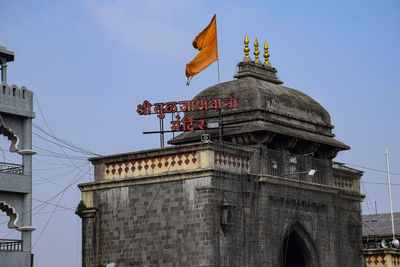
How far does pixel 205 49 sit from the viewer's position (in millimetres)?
53812

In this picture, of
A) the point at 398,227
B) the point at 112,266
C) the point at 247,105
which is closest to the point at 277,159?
the point at 247,105

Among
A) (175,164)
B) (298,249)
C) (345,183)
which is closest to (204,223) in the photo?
(175,164)

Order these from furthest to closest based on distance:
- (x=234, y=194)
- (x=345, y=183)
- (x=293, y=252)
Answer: (x=345, y=183)
(x=293, y=252)
(x=234, y=194)

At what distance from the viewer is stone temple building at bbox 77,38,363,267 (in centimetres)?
4809

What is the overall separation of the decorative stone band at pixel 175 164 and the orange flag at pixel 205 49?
20.6ft

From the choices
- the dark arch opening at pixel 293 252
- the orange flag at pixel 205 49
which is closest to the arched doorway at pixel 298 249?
the dark arch opening at pixel 293 252

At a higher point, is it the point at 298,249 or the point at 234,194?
the point at 234,194

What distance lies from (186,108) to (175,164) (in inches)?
170

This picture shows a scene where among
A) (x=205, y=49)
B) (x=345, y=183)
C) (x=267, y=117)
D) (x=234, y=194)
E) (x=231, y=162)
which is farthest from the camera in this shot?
(x=345, y=183)

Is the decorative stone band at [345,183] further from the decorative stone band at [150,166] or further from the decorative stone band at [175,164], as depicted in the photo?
the decorative stone band at [150,166]

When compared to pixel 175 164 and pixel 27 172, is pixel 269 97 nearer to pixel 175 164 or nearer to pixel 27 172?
pixel 175 164

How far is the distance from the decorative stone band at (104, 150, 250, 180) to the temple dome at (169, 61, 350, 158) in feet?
7.66

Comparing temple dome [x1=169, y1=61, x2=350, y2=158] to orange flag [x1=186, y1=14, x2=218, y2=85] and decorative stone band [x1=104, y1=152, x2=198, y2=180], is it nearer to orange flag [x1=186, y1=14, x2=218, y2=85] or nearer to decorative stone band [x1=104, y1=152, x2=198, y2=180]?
orange flag [x1=186, y1=14, x2=218, y2=85]

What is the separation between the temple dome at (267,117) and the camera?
52531mm
